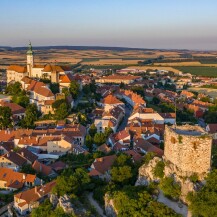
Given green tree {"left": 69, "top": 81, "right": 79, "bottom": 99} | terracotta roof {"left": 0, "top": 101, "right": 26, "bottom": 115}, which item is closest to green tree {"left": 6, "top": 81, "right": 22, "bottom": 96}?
terracotta roof {"left": 0, "top": 101, "right": 26, "bottom": 115}

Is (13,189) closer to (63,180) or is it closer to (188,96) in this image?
(63,180)

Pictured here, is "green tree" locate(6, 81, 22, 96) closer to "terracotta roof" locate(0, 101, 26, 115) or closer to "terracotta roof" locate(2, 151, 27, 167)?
"terracotta roof" locate(0, 101, 26, 115)

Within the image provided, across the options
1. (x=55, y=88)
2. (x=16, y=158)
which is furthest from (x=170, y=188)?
(x=55, y=88)

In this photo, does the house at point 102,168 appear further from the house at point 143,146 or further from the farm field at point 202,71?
the farm field at point 202,71

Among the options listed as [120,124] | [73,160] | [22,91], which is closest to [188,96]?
[120,124]

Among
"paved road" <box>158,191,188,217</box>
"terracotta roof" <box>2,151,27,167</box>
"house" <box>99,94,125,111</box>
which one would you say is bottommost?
"terracotta roof" <box>2,151,27,167</box>

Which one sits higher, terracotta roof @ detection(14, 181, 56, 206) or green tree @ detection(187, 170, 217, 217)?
green tree @ detection(187, 170, 217, 217)
